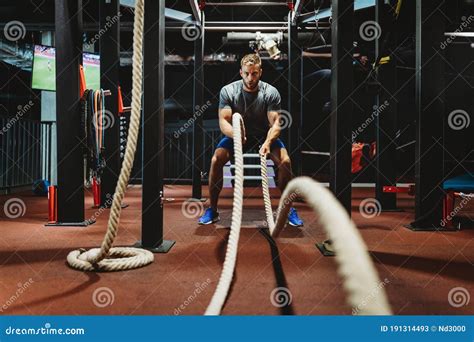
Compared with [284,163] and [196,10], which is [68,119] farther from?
[196,10]

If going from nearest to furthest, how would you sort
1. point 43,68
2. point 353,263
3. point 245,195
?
point 353,263 < point 245,195 < point 43,68

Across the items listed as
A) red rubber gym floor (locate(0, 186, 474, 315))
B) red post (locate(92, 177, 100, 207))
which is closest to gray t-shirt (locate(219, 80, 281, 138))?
red rubber gym floor (locate(0, 186, 474, 315))

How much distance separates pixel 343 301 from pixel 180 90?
283 inches

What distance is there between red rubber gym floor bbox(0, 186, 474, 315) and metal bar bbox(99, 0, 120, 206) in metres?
1.07

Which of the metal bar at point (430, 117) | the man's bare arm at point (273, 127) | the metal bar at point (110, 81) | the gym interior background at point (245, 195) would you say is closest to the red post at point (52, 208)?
the gym interior background at point (245, 195)

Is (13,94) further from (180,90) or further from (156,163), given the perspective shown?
(156,163)

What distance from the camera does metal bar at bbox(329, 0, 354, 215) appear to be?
7.41ft

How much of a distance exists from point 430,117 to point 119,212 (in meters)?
2.37

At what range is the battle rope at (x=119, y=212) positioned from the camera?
5.51 ft

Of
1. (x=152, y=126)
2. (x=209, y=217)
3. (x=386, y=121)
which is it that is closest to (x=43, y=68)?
(x=209, y=217)

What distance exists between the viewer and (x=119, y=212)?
5.69ft

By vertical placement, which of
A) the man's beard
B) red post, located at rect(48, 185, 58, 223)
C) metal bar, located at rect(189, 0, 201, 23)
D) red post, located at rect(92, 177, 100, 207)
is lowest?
red post, located at rect(92, 177, 100, 207)

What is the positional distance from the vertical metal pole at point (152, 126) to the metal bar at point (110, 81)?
1863mm

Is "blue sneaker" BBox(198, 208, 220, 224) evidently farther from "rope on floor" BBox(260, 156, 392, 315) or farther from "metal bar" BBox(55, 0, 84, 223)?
"rope on floor" BBox(260, 156, 392, 315)
